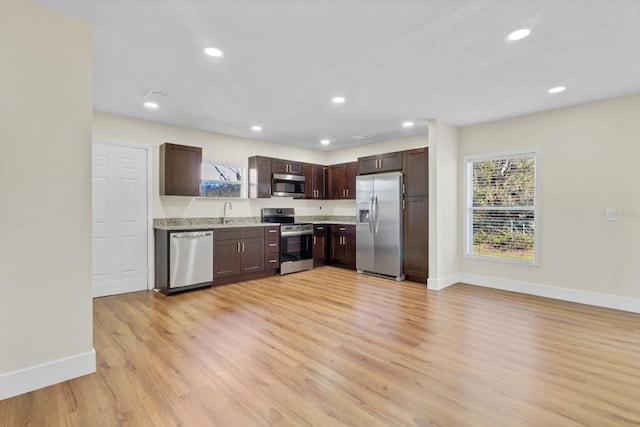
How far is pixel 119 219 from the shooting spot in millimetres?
4527

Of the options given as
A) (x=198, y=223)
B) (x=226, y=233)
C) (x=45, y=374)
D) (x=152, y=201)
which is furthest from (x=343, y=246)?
(x=45, y=374)

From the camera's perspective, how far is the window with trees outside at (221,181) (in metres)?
5.44

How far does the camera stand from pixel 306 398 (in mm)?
2031

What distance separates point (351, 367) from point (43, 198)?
257cm

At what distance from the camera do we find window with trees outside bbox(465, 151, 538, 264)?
15.0 feet

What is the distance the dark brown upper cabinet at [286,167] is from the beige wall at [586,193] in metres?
3.78

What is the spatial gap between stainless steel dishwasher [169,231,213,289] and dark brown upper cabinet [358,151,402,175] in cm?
306

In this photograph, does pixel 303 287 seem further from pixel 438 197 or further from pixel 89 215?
pixel 89 215

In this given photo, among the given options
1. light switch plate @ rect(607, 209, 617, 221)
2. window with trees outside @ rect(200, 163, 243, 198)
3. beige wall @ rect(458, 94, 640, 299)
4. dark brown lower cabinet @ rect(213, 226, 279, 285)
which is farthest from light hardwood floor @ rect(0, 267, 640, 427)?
window with trees outside @ rect(200, 163, 243, 198)

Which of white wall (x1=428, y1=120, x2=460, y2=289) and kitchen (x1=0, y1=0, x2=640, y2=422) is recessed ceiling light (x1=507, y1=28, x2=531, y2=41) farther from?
white wall (x1=428, y1=120, x2=460, y2=289)

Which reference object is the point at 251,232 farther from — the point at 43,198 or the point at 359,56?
the point at 359,56

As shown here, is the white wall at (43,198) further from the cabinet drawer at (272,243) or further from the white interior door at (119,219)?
the cabinet drawer at (272,243)

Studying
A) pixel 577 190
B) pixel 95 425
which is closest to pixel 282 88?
pixel 95 425

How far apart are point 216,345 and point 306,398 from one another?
1.17 metres
